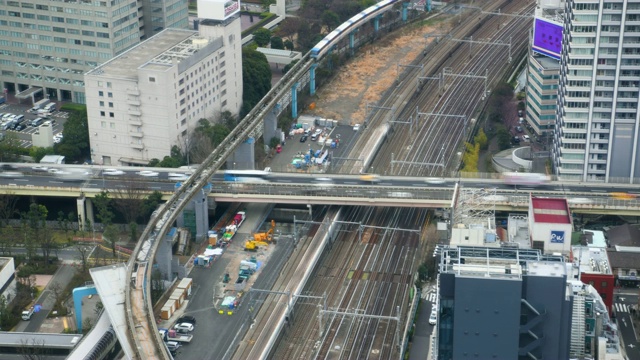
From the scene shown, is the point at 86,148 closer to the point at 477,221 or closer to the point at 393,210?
the point at 393,210

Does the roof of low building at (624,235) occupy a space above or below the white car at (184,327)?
above

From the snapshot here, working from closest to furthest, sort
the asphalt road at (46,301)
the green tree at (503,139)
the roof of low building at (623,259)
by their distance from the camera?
1. the asphalt road at (46,301)
2. the roof of low building at (623,259)
3. the green tree at (503,139)

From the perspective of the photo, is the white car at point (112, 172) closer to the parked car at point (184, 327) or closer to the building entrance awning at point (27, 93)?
the building entrance awning at point (27, 93)

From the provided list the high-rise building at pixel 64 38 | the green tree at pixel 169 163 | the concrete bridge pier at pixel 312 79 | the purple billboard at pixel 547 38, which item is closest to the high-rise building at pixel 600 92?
the purple billboard at pixel 547 38

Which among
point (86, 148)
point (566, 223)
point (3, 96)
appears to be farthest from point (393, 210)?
point (3, 96)

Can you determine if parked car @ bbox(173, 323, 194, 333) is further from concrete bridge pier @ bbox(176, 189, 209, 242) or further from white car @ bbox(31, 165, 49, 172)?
white car @ bbox(31, 165, 49, 172)

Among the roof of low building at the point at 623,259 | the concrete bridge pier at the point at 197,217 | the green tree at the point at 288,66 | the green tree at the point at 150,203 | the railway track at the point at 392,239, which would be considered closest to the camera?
the railway track at the point at 392,239

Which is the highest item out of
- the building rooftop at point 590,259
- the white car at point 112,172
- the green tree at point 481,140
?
the building rooftop at point 590,259
